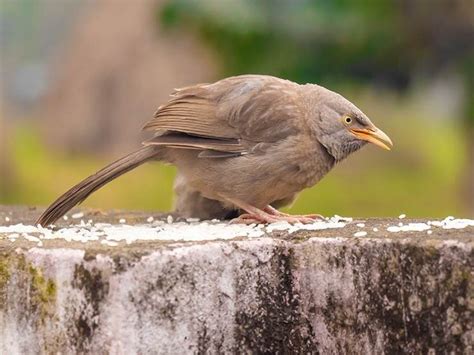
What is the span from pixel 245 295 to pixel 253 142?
4.32 feet

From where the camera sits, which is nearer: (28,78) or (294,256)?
(294,256)

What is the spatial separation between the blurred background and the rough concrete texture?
7.94 metres

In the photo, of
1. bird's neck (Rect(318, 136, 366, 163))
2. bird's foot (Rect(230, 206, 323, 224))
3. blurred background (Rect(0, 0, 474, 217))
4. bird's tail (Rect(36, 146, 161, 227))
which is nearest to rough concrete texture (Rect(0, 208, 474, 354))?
bird's foot (Rect(230, 206, 323, 224))

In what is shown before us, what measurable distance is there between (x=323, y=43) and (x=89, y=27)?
6608 millimetres

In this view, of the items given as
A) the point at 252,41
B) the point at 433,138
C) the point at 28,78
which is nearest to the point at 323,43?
the point at 252,41

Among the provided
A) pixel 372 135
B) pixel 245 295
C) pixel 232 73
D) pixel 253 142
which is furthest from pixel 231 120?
pixel 232 73

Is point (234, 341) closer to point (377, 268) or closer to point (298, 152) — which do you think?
point (377, 268)

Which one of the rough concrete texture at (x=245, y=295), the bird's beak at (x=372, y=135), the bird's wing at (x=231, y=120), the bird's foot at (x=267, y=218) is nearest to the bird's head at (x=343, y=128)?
the bird's beak at (x=372, y=135)

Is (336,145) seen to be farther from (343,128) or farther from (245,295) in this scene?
(245,295)

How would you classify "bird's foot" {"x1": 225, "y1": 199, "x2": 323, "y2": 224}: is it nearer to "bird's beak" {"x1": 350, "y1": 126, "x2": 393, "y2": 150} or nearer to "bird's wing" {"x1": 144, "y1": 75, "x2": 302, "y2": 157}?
"bird's wing" {"x1": 144, "y1": 75, "x2": 302, "y2": 157}

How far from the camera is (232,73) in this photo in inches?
490

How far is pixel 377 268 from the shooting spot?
4.16 metres

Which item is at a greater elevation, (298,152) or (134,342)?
(298,152)

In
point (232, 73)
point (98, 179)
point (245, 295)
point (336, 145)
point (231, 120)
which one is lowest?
point (245, 295)
